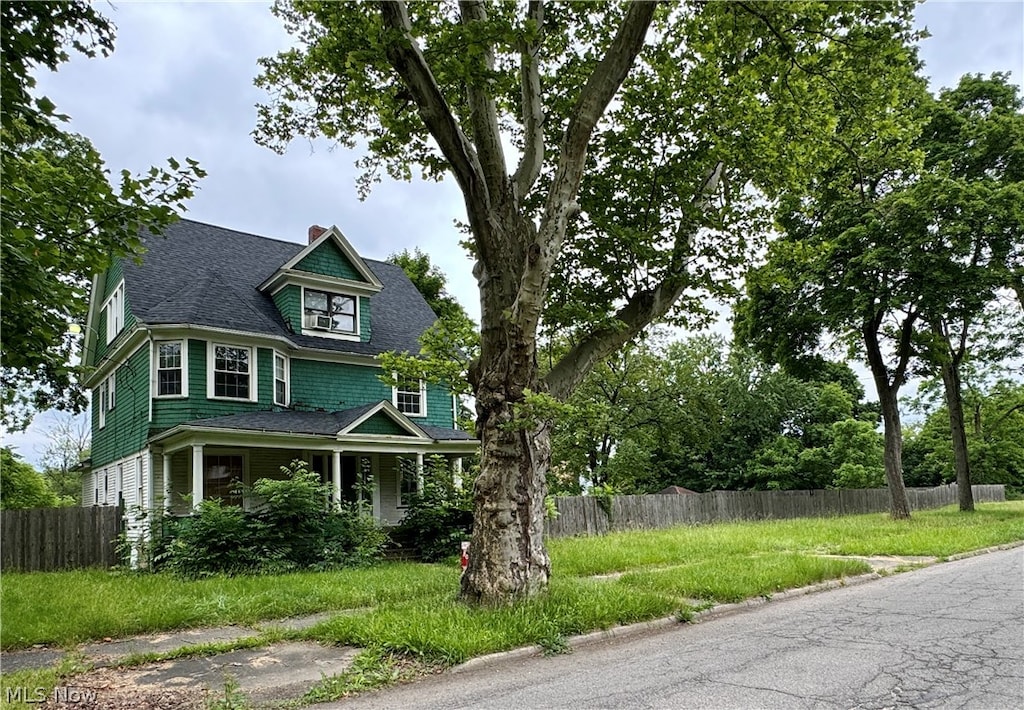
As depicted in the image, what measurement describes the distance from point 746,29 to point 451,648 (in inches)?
340

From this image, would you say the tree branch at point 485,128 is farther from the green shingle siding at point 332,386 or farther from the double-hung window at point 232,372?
the green shingle siding at point 332,386

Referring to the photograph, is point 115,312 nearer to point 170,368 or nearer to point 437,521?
point 170,368

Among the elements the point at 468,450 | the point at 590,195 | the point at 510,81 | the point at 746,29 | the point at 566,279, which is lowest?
the point at 468,450

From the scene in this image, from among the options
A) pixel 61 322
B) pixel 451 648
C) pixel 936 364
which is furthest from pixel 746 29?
pixel 936 364

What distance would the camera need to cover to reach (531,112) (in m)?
8.97

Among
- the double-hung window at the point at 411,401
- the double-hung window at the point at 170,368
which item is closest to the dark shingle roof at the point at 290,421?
the double-hung window at the point at 170,368

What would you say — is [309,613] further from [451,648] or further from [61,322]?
[61,322]

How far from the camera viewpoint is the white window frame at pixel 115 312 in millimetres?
18625

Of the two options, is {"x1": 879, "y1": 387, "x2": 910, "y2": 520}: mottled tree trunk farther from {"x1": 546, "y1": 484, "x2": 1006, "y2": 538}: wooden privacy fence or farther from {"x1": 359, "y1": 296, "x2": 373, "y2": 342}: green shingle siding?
{"x1": 359, "y1": 296, "x2": 373, "y2": 342}: green shingle siding

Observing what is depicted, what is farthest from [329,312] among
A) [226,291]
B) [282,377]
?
[226,291]

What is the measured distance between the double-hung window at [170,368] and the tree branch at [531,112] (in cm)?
1111

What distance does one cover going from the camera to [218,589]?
1057 centimetres

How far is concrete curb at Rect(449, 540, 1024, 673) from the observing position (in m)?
6.23

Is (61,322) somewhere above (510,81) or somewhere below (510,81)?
below
